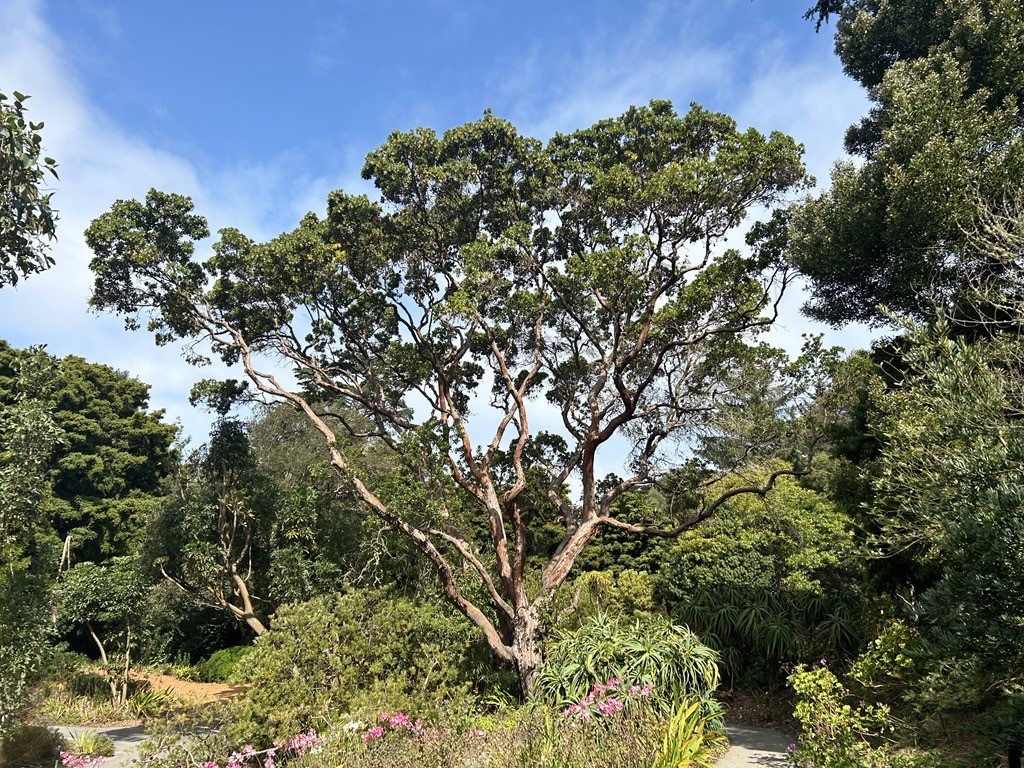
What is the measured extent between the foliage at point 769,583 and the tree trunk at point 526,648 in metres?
2.77

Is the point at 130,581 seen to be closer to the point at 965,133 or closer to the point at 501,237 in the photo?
the point at 501,237

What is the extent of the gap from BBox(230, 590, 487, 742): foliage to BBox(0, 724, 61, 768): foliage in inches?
155

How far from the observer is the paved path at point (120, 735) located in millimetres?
9966

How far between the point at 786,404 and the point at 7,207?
36.1 ft

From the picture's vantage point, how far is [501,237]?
36.6ft

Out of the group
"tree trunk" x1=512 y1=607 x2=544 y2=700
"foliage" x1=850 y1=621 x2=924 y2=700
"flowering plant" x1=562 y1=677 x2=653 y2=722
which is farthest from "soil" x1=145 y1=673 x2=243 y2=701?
"foliage" x1=850 y1=621 x2=924 y2=700

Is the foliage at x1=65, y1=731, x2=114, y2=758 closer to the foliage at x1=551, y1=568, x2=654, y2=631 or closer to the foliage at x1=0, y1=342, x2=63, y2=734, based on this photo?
Result: the foliage at x1=0, y1=342, x2=63, y2=734

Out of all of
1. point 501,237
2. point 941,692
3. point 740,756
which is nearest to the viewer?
point 941,692

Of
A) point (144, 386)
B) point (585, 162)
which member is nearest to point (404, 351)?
point (585, 162)

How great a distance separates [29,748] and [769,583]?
1211cm

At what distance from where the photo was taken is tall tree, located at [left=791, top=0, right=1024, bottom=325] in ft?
24.7

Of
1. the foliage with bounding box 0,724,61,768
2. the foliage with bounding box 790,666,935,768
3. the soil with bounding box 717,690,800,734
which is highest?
the foliage with bounding box 790,666,935,768

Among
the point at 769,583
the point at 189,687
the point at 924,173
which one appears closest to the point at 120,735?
the point at 189,687

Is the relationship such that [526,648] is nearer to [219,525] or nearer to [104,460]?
[219,525]
